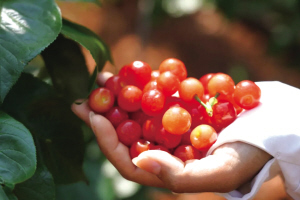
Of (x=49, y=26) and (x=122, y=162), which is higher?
(x=49, y=26)

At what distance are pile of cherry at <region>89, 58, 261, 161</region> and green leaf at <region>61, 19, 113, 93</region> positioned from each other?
63mm

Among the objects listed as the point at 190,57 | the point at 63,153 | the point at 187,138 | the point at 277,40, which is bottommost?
the point at 190,57

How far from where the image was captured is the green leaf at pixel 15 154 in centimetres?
61

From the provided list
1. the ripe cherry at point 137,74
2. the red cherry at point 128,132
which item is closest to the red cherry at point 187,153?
the red cherry at point 128,132

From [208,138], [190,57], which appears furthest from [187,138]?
[190,57]

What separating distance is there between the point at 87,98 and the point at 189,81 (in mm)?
249

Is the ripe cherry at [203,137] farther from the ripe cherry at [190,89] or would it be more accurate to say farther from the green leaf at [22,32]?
the green leaf at [22,32]

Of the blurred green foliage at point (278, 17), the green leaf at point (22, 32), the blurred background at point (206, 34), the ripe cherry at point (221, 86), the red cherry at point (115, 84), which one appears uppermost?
the green leaf at point (22, 32)

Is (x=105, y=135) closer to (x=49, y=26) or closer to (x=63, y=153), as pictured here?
(x=63, y=153)

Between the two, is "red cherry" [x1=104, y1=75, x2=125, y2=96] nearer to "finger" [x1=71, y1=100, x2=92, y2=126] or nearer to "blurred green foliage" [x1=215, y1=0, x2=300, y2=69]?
"finger" [x1=71, y1=100, x2=92, y2=126]

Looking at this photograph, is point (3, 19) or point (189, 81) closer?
point (3, 19)

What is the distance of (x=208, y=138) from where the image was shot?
0.79 meters

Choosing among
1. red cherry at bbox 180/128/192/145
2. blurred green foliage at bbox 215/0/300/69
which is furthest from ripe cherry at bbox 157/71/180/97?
blurred green foliage at bbox 215/0/300/69

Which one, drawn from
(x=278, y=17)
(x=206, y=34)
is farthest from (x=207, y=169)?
(x=206, y=34)
